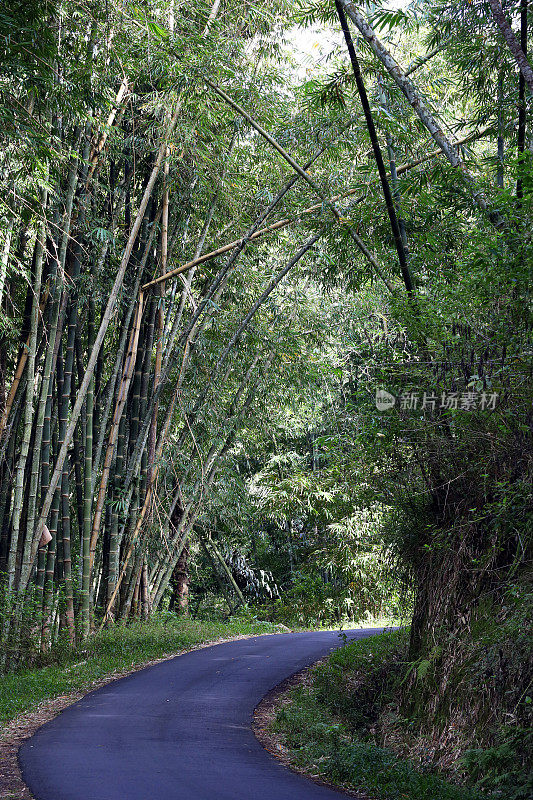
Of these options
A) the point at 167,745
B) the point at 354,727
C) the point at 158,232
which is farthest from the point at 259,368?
the point at 167,745

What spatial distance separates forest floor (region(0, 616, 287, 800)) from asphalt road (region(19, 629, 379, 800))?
→ 0.41ft

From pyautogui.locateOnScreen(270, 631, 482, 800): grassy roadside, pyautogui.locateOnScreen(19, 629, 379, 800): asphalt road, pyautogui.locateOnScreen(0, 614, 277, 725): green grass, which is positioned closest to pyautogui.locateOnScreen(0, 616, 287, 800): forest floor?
pyautogui.locateOnScreen(0, 614, 277, 725): green grass

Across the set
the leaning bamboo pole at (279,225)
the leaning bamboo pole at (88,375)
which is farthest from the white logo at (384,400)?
the leaning bamboo pole at (88,375)

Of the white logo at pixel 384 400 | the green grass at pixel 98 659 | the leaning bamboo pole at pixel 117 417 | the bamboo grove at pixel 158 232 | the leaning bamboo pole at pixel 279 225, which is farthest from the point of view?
the leaning bamboo pole at pixel 117 417

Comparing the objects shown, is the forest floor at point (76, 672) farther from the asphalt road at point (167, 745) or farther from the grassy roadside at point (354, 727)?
the grassy roadside at point (354, 727)

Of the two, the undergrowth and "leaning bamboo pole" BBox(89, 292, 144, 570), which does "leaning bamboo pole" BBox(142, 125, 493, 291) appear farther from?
the undergrowth

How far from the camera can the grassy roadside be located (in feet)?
12.2

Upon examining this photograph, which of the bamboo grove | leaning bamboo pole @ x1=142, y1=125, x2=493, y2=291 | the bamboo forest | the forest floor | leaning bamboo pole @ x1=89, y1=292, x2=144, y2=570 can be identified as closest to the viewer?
the bamboo forest

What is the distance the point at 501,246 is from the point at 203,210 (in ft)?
18.2

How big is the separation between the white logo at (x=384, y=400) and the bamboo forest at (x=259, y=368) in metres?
0.01

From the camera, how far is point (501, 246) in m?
4.05

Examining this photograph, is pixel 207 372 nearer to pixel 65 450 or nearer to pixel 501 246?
pixel 65 450

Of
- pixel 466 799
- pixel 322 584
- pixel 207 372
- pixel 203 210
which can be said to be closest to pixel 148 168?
pixel 203 210

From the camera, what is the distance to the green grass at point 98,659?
6.01m
